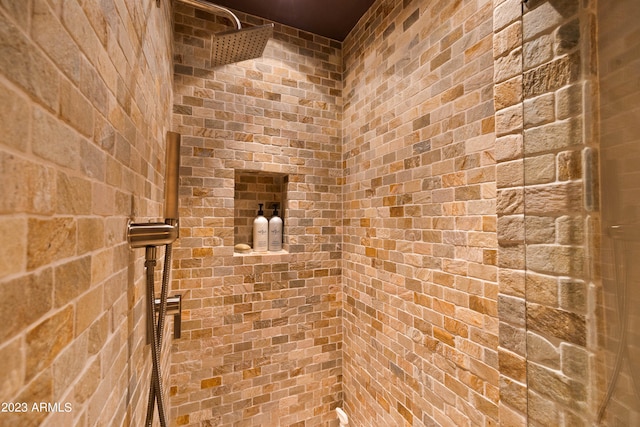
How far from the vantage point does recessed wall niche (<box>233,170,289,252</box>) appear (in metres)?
2.03

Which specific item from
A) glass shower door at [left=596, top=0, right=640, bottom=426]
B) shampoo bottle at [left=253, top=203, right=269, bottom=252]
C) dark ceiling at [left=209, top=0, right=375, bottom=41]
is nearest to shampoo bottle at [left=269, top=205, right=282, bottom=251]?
shampoo bottle at [left=253, top=203, right=269, bottom=252]

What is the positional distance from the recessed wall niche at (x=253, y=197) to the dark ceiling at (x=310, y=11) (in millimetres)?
1059

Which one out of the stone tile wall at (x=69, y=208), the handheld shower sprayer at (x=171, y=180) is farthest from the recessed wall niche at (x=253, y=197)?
the stone tile wall at (x=69, y=208)

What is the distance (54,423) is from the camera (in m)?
0.39

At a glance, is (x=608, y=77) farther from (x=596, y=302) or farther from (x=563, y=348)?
(x=563, y=348)

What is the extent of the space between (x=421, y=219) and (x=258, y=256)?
107cm

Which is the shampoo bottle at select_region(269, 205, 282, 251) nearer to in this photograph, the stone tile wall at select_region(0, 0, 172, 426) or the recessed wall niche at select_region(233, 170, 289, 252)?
the recessed wall niche at select_region(233, 170, 289, 252)

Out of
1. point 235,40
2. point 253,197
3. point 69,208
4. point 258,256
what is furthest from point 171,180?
point 253,197

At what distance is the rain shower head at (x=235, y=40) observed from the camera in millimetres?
1168

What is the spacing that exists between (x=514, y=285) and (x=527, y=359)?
17 centimetres

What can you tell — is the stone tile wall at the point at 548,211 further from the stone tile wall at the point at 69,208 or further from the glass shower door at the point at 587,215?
the stone tile wall at the point at 69,208

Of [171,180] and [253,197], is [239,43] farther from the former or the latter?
[253,197]

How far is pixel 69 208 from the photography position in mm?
444

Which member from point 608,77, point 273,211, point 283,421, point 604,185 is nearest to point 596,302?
point 604,185
